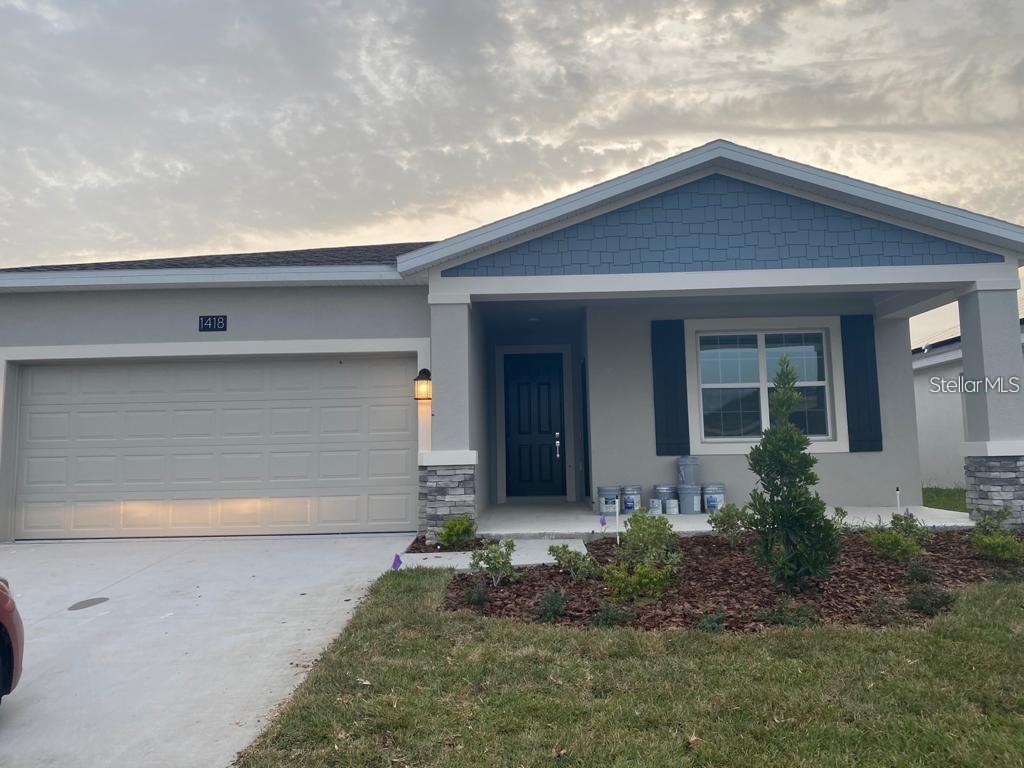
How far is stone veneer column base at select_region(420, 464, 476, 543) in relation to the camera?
7.03 m

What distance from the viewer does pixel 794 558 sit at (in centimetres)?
459

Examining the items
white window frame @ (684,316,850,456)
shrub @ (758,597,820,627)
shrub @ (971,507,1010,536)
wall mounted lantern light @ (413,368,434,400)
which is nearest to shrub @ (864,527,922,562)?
shrub @ (971,507,1010,536)

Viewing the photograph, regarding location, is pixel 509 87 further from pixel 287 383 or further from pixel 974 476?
pixel 974 476

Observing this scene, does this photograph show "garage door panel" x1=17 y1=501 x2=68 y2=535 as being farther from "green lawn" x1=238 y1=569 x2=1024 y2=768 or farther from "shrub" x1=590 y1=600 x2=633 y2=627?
"shrub" x1=590 y1=600 x2=633 y2=627

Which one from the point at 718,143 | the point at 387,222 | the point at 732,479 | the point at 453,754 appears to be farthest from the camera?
the point at 387,222

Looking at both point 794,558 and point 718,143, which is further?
point 718,143

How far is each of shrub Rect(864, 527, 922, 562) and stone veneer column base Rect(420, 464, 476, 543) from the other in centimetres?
400

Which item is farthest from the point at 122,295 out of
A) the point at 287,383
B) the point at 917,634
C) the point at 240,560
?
the point at 917,634

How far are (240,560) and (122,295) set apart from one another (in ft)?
12.6

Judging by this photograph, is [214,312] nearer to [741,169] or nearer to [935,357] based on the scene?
[741,169]

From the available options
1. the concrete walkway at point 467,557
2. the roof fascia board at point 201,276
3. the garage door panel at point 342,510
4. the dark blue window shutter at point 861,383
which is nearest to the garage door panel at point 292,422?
the garage door panel at point 342,510

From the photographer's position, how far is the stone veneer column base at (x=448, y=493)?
703 cm

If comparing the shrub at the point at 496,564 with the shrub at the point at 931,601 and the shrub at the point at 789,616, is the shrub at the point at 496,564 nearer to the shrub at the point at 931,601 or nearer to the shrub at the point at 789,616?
the shrub at the point at 789,616

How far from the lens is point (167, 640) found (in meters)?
4.24
